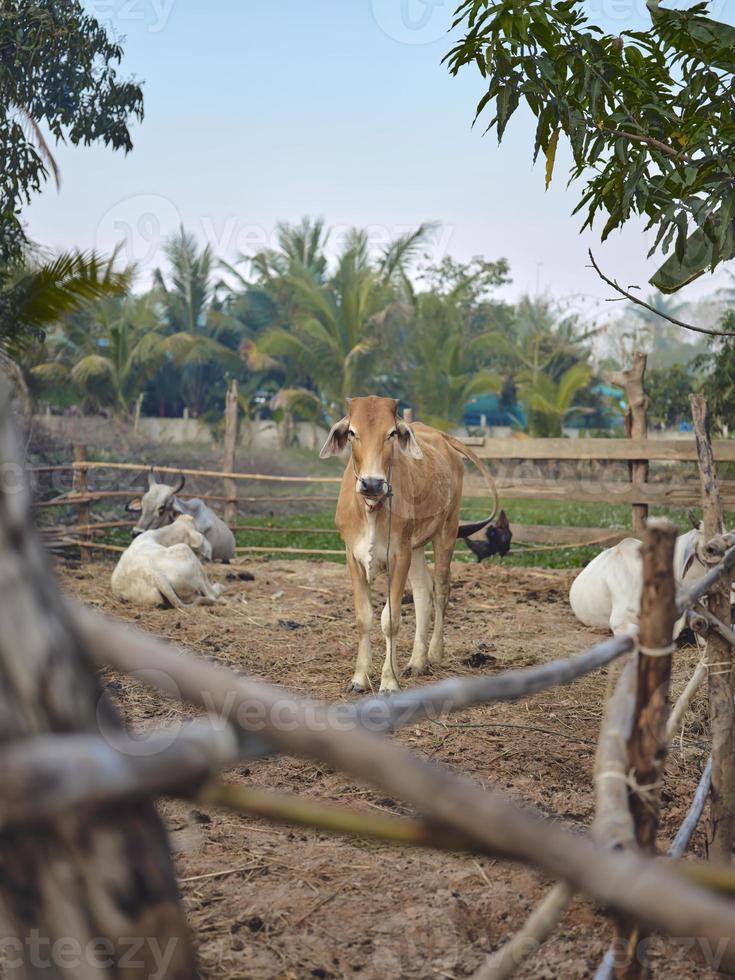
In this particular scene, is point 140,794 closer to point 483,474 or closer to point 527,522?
point 483,474

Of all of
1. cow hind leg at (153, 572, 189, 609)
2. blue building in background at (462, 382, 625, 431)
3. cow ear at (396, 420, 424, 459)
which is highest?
blue building in background at (462, 382, 625, 431)

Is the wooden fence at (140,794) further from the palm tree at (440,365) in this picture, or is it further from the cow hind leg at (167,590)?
the palm tree at (440,365)

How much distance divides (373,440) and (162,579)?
117 inches

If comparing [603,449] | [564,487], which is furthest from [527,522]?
[603,449]

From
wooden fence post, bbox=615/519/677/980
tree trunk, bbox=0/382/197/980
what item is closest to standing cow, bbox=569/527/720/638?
wooden fence post, bbox=615/519/677/980

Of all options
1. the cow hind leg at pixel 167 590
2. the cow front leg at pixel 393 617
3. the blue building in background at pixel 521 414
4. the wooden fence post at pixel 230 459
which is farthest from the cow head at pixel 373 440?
the blue building in background at pixel 521 414

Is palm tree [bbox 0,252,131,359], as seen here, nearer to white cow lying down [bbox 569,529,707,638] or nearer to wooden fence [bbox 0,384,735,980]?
white cow lying down [bbox 569,529,707,638]

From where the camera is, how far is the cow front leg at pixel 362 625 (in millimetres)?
4992

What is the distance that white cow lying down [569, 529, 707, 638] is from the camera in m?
5.83

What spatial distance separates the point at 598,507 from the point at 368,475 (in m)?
13.9

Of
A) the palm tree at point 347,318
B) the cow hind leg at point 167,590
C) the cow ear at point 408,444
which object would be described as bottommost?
the cow hind leg at point 167,590

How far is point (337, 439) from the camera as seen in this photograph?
5.25 m

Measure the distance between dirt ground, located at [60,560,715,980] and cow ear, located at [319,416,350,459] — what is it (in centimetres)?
128

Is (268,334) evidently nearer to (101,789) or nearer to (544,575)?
(544,575)
